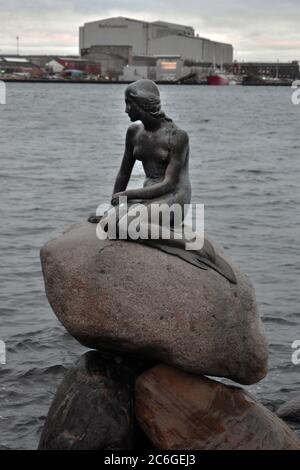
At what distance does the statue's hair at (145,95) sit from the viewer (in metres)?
9.02

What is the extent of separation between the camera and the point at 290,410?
10.5m

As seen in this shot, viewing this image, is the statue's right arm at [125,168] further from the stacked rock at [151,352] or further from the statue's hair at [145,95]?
the stacked rock at [151,352]

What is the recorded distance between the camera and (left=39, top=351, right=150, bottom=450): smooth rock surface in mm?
8672

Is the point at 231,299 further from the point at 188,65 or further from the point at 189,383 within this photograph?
the point at 188,65

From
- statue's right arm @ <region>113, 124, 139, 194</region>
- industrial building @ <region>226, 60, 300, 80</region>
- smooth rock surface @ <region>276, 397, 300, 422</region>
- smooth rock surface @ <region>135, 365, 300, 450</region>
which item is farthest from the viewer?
industrial building @ <region>226, 60, 300, 80</region>

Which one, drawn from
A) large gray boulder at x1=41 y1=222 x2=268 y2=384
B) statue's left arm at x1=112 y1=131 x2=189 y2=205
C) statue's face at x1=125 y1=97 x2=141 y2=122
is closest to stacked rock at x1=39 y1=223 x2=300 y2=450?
large gray boulder at x1=41 y1=222 x2=268 y2=384

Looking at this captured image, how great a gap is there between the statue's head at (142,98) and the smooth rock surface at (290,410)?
3.53m

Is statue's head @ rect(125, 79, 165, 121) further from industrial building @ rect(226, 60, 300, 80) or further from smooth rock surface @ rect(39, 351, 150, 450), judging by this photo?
industrial building @ rect(226, 60, 300, 80)

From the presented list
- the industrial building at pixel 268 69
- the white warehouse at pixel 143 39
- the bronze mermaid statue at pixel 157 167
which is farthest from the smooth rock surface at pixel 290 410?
the industrial building at pixel 268 69

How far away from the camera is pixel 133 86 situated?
9023 mm

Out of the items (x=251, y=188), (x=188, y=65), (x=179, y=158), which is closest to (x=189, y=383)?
(x=179, y=158)

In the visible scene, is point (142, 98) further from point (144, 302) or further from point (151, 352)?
point (151, 352)

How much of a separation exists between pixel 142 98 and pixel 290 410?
375cm

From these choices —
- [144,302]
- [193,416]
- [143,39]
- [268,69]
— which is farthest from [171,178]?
[268,69]
